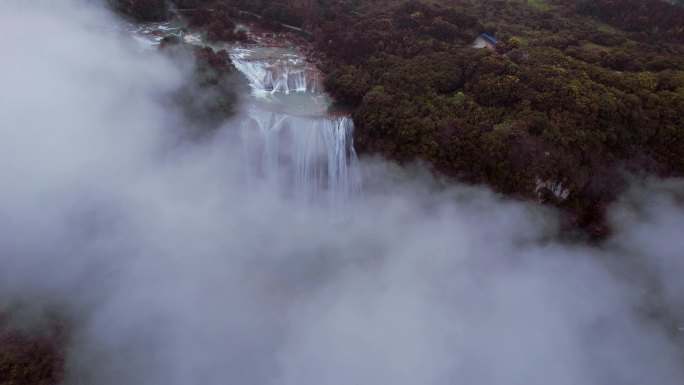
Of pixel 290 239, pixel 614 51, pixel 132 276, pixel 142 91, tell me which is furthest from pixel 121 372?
pixel 614 51

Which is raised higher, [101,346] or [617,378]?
[101,346]

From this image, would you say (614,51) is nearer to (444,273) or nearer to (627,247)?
(627,247)

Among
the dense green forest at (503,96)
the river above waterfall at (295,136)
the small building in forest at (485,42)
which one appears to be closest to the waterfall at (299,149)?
the river above waterfall at (295,136)

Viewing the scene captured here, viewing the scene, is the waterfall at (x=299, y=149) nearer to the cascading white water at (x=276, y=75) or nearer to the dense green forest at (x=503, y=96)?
the cascading white water at (x=276, y=75)

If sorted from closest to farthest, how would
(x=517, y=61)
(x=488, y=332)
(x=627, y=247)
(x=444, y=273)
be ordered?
(x=488, y=332) → (x=444, y=273) → (x=627, y=247) → (x=517, y=61)

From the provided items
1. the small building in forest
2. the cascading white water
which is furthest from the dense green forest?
the cascading white water

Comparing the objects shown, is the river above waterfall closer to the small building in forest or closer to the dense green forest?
the dense green forest
